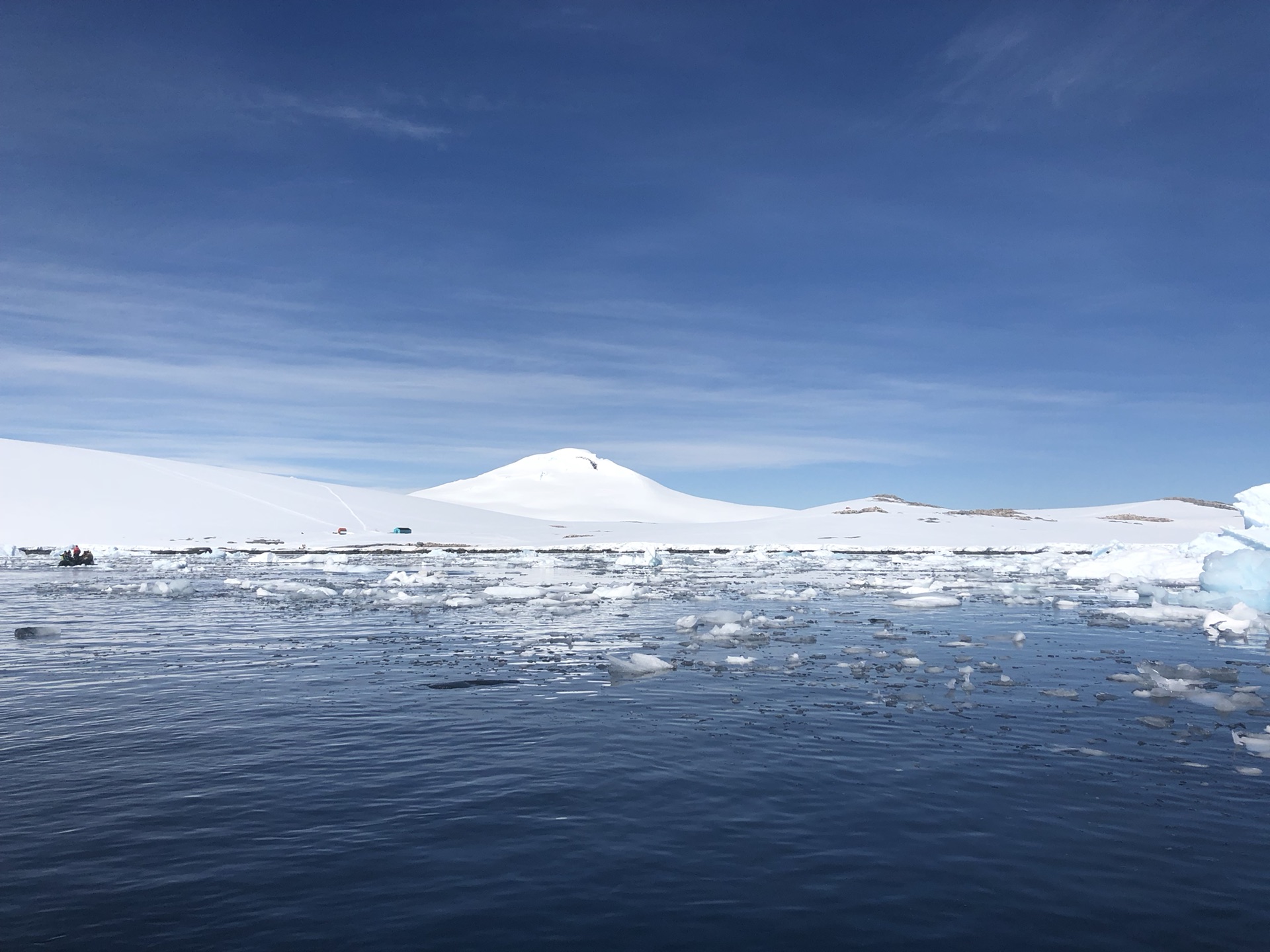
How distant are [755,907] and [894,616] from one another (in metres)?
19.3

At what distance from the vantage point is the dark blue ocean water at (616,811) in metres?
6.06

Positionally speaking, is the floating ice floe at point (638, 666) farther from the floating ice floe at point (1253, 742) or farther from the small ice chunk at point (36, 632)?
the small ice chunk at point (36, 632)

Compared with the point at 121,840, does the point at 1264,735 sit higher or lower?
higher

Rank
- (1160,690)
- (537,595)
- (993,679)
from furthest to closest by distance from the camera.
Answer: (537,595)
(993,679)
(1160,690)

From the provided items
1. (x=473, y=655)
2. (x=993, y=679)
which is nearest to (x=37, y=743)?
(x=473, y=655)

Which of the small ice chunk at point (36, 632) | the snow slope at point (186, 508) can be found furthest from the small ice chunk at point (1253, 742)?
the snow slope at point (186, 508)

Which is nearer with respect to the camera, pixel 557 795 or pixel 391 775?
pixel 557 795

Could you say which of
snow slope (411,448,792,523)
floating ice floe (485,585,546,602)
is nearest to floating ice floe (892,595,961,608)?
floating ice floe (485,585,546,602)

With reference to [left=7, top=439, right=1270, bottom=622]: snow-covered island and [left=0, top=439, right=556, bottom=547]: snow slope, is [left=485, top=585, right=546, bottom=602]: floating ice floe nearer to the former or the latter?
[left=7, top=439, right=1270, bottom=622]: snow-covered island

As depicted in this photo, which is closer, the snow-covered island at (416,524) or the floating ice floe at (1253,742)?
the floating ice floe at (1253,742)

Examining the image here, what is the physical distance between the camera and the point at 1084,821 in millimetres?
7910

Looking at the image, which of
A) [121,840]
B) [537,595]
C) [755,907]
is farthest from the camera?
[537,595]

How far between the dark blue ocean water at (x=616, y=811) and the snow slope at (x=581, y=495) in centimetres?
12893

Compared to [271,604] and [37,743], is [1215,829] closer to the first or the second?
[37,743]
